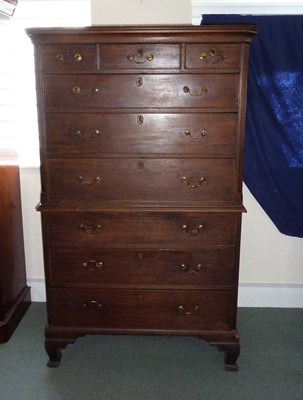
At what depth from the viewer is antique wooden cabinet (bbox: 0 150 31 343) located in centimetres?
268

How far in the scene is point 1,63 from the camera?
8.45ft

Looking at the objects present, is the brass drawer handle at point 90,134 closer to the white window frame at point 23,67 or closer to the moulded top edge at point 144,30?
the moulded top edge at point 144,30

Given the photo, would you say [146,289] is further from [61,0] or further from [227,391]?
[61,0]

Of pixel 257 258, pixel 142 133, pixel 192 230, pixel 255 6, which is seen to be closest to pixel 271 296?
pixel 257 258

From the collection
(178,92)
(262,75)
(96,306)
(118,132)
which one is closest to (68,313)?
(96,306)

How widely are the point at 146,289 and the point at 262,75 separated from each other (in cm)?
147

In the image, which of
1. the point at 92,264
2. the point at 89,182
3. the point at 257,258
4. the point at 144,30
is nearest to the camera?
the point at 144,30

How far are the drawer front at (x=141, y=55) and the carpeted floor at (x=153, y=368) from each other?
1620mm

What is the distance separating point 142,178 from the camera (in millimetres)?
2199

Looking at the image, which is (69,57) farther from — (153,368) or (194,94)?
(153,368)

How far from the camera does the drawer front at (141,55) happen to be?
6.73ft

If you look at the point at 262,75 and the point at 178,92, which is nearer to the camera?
the point at 178,92

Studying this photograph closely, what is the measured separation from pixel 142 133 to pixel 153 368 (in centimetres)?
131

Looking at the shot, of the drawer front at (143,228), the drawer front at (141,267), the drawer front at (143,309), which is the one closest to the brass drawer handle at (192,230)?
the drawer front at (143,228)
